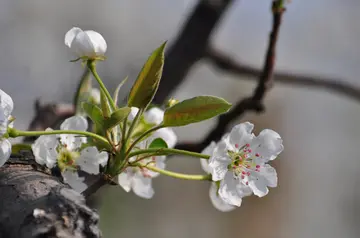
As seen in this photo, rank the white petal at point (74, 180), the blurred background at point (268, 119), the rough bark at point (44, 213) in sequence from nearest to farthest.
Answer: the rough bark at point (44, 213)
the white petal at point (74, 180)
the blurred background at point (268, 119)

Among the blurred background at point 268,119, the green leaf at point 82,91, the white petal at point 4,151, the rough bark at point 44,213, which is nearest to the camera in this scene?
the rough bark at point 44,213

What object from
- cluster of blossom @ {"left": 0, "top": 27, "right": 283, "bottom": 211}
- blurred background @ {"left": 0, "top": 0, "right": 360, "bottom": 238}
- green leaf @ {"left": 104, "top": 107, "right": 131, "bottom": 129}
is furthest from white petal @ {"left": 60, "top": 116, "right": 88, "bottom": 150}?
blurred background @ {"left": 0, "top": 0, "right": 360, "bottom": 238}

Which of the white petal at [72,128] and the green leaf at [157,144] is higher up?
the green leaf at [157,144]

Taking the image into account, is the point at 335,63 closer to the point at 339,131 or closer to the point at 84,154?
the point at 339,131

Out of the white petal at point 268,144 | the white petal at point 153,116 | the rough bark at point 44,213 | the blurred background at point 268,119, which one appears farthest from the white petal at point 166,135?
the blurred background at point 268,119

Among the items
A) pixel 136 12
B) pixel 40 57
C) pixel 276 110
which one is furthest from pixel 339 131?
pixel 40 57

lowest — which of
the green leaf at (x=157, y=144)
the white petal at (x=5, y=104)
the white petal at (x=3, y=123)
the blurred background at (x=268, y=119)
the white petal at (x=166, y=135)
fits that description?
the blurred background at (x=268, y=119)

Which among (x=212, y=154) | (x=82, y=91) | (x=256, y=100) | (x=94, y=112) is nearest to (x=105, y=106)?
(x=94, y=112)

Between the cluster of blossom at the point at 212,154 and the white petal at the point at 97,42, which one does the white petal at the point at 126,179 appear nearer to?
the cluster of blossom at the point at 212,154
